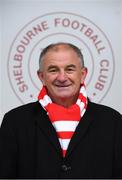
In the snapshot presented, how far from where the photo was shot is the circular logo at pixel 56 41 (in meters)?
2.59

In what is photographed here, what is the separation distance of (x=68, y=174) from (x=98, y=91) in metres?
1.26

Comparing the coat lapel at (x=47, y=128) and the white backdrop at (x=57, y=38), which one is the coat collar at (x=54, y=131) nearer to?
the coat lapel at (x=47, y=128)

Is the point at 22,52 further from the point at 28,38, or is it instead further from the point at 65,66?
the point at 65,66

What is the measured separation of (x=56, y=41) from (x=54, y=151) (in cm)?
130

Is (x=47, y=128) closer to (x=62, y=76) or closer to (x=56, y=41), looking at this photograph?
(x=62, y=76)

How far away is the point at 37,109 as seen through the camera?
152 centimetres

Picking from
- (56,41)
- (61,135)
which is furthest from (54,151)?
(56,41)

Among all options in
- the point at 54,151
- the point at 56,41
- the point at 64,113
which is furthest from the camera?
the point at 56,41

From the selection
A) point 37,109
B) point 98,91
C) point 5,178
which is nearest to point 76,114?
point 37,109

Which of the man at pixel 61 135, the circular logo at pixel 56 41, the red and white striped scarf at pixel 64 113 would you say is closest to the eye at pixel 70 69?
the man at pixel 61 135

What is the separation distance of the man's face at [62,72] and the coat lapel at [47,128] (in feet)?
0.30

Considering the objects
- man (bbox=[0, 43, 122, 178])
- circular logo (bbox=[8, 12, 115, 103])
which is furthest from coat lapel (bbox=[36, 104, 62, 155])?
circular logo (bbox=[8, 12, 115, 103])

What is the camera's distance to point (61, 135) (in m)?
1.44

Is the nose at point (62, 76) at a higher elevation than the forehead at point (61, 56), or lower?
lower
